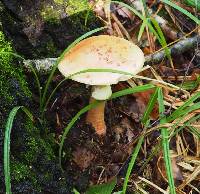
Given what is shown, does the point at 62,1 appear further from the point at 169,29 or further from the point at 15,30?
the point at 169,29

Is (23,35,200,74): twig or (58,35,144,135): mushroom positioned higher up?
(58,35,144,135): mushroom

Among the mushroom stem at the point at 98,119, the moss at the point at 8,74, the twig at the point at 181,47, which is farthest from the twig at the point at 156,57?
the mushroom stem at the point at 98,119

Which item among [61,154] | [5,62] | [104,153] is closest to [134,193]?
[104,153]

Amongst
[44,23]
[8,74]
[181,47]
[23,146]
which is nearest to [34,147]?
[23,146]

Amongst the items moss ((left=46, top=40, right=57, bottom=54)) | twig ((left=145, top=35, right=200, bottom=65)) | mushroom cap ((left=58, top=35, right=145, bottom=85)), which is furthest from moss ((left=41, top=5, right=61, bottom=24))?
twig ((left=145, top=35, right=200, bottom=65))

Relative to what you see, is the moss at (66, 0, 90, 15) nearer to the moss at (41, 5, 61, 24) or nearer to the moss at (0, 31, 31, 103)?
the moss at (41, 5, 61, 24)

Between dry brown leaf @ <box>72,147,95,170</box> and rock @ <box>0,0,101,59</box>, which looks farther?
rock @ <box>0,0,101,59</box>

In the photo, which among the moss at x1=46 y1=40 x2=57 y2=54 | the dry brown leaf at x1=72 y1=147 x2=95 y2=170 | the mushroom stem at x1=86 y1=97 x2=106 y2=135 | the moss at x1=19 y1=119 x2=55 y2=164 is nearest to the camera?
the moss at x1=19 y1=119 x2=55 y2=164
